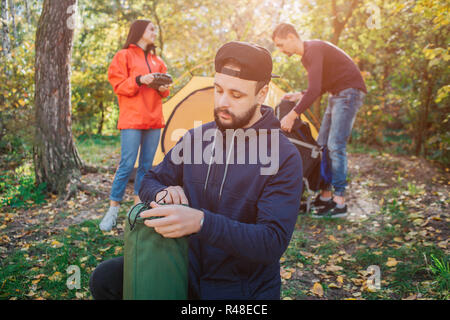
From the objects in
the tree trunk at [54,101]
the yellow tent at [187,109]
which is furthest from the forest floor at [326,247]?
the yellow tent at [187,109]

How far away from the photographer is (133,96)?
10.6ft

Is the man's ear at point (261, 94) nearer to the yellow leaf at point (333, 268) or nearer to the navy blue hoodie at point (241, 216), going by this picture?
the navy blue hoodie at point (241, 216)

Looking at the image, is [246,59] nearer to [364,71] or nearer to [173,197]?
[173,197]

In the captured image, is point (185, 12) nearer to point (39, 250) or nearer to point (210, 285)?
point (39, 250)

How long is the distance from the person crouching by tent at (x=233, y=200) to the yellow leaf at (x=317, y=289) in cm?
129

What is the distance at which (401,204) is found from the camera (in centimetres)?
396

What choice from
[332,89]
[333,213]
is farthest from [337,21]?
[333,213]

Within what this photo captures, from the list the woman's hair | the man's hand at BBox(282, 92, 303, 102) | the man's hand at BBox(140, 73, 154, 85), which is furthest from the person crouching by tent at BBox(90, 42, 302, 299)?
the man's hand at BBox(282, 92, 303, 102)

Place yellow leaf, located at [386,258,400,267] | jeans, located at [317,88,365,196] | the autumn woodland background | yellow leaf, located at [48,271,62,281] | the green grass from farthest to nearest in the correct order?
jeans, located at [317,88,365,196] → yellow leaf, located at [386,258,400,267] → the autumn woodland background → yellow leaf, located at [48,271,62,281] → the green grass

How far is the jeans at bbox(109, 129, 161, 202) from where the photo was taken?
3244 mm

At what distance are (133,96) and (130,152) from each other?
54cm

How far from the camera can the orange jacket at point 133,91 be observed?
3.19m

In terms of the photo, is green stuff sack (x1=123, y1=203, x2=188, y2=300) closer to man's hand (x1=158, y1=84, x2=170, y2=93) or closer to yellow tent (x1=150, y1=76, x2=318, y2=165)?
man's hand (x1=158, y1=84, x2=170, y2=93)

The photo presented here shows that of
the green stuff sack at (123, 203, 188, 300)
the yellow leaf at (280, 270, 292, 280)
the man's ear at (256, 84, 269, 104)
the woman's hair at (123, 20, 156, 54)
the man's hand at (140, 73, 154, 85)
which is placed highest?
the woman's hair at (123, 20, 156, 54)
